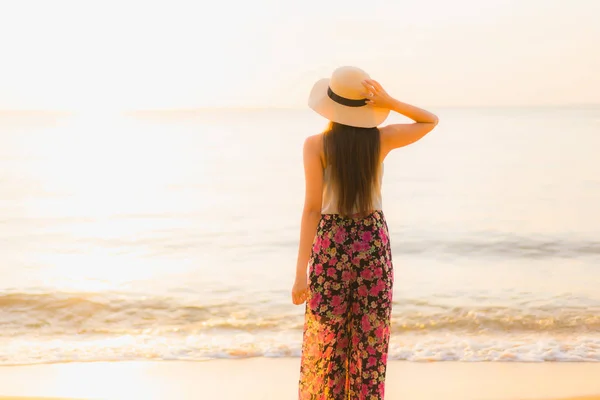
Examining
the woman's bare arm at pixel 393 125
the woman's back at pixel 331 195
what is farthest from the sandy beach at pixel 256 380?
the woman's bare arm at pixel 393 125

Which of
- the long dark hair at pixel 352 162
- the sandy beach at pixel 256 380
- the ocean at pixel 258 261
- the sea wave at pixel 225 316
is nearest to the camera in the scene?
the long dark hair at pixel 352 162

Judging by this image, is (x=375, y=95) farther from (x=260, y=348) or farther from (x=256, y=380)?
(x=260, y=348)

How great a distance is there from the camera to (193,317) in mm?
7320

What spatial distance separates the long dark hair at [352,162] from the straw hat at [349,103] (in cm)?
3

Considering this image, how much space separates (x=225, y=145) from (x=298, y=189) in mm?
17737

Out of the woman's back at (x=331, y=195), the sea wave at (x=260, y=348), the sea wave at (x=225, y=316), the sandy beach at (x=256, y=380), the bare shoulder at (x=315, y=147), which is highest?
the bare shoulder at (x=315, y=147)

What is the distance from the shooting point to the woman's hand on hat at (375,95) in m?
2.83

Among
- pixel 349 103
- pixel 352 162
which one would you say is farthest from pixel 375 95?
pixel 352 162

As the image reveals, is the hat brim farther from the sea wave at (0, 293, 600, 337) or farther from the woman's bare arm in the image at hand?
the sea wave at (0, 293, 600, 337)

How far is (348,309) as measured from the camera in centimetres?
298

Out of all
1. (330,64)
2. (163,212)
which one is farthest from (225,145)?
(163,212)

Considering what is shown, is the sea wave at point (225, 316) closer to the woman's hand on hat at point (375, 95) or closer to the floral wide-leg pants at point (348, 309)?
the floral wide-leg pants at point (348, 309)

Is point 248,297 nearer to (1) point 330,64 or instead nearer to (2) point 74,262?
(2) point 74,262

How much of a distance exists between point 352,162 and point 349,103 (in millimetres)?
234
